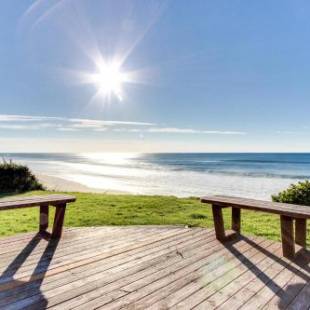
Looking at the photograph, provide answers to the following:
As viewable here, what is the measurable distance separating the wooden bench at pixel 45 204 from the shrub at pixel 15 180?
32.9ft

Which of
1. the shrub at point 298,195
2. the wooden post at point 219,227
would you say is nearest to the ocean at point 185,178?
the shrub at point 298,195

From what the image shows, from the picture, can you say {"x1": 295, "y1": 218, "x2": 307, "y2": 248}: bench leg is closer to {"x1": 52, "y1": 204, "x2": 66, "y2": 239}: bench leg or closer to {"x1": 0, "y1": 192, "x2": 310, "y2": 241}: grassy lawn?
{"x1": 0, "y1": 192, "x2": 310, "y2": 241}: grassy lawn

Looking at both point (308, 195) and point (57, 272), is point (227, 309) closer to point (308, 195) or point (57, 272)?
point (57, 272)

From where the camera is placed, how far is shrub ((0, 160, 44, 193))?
44.9 feet

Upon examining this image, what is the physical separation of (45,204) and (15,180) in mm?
11386

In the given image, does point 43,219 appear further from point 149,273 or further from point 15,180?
point 15,180

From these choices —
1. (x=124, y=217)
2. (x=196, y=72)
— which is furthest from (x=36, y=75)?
(x=124, y=217)

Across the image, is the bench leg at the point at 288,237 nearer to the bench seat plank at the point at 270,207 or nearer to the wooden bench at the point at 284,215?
the wooden bench at the point at 284,215

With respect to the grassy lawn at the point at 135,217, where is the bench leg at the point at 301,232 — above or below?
above

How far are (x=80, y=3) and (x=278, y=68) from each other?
32.0ft

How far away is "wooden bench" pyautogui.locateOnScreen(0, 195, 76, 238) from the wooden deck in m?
0.27

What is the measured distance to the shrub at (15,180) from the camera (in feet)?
44.9

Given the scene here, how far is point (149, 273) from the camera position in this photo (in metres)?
A: 3.04

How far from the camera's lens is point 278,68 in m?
12.9
